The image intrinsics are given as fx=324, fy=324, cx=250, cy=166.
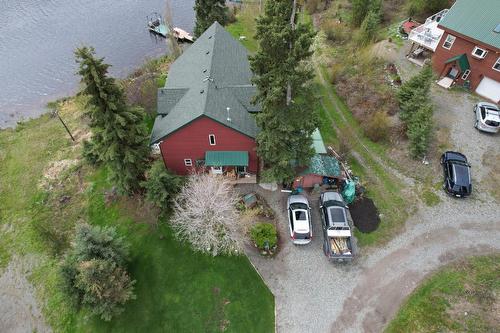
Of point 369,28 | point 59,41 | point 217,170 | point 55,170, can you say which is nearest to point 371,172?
point 217,170

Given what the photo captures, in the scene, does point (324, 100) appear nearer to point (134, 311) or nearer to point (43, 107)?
point (134, 311)

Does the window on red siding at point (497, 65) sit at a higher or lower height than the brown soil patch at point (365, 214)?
higher

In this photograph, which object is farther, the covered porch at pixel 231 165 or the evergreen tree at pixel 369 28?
the evergreen tree at pixel 369 28

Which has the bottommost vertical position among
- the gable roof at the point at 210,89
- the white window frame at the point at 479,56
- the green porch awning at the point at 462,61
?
the gable roof at the point at 210,89

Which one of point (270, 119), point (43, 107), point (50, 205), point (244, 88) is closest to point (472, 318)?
point (270, 119)

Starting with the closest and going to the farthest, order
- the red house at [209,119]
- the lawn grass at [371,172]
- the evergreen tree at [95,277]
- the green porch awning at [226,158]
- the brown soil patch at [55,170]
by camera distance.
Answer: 1. the evergreen tree at [95,277]
2. the lawn grass at [371,172]
3. the red house at [209,119]
4. the green porch awning at [226,158]
5. the brown soil patch at [55,170]

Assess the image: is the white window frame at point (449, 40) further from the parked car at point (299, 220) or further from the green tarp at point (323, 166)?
the parked car at point (299, 220)

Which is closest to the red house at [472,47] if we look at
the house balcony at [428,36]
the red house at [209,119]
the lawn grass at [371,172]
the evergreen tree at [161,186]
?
the house balcony at [428,36]
